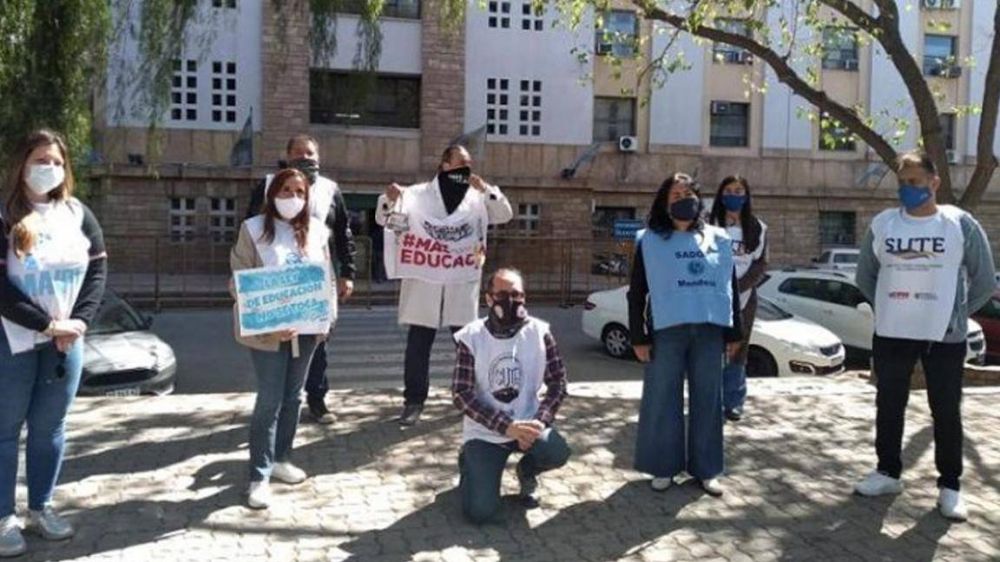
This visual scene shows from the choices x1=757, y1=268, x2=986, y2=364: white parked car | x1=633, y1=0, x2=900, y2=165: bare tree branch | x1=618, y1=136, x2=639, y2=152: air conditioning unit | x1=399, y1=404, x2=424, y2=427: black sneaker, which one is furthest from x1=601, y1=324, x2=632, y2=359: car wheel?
x1=618, y1=136, x2=639, y2=152: air conditioning unit

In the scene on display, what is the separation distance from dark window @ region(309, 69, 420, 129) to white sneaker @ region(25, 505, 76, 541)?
2280cm

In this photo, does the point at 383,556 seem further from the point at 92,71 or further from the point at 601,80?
the point at 601,80

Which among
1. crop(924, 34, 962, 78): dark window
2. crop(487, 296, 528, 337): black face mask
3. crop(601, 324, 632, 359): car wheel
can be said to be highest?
crop(924, 34, 962, 78): dark window

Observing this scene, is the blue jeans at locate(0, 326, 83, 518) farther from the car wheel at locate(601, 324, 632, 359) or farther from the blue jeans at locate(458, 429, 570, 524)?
the car wheel at locate(601, 324, 632, 359)

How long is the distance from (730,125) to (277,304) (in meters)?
28.0

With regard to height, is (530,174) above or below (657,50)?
below

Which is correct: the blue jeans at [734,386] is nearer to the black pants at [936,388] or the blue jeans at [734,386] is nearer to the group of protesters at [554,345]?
the group of protesters at [554,345]

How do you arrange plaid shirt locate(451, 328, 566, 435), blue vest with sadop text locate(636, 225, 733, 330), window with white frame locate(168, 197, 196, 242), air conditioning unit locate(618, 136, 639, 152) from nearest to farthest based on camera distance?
plaid shirt locate(451, 328, 566, 435)
blue vest with sadop text locate(636, 225, 733, 330)
window with white frame locate(168, 197, 196, 242)
air conditioning unit locate(618, 136, 639, 152)

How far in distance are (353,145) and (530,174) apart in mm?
5262

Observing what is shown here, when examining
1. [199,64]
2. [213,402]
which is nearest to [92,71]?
[213,402]

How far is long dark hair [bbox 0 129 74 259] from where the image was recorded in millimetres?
4246

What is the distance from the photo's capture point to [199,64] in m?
26.9

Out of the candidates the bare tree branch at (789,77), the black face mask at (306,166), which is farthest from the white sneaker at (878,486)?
the bare tree branch at (789,77)

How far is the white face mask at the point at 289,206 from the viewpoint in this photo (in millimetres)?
5090
